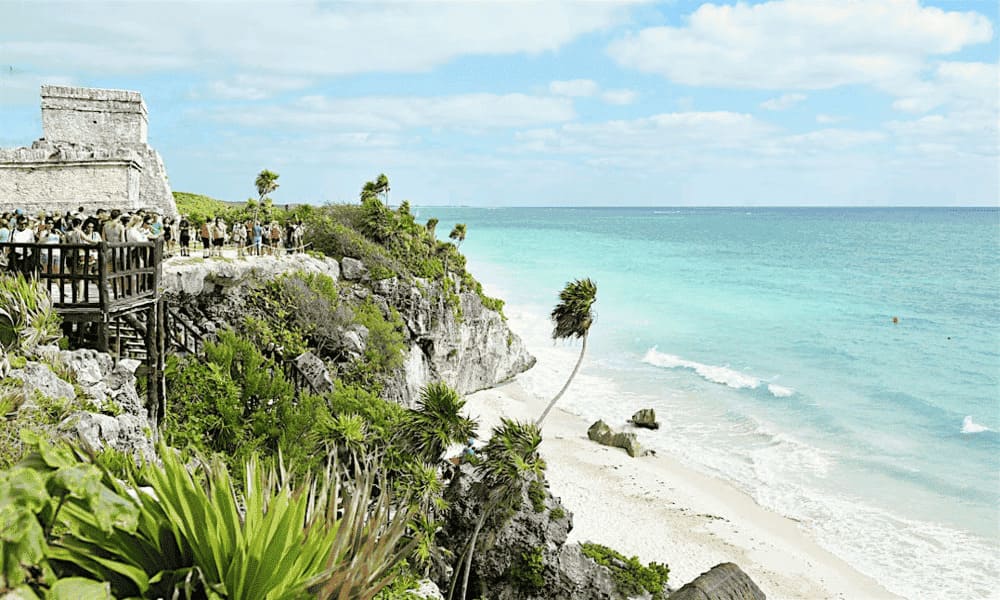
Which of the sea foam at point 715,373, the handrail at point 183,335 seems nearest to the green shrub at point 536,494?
the handrail at point 183,335

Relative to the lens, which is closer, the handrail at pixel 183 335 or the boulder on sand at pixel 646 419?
the handrail at pixel 183 335

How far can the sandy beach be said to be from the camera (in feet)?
61.8

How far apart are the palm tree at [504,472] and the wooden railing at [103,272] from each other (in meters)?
7.01

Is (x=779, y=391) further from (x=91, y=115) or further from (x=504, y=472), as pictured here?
(x=91, y=115)

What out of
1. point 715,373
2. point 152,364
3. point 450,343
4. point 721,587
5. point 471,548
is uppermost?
point 152,364

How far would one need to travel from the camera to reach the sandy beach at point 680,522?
18828 millimetres

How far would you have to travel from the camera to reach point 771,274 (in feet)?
299

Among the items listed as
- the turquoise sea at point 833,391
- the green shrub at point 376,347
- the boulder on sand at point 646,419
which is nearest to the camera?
the turquoise sea at point 833,391

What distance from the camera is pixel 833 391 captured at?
3781 centimetres

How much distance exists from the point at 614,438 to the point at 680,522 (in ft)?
21.1

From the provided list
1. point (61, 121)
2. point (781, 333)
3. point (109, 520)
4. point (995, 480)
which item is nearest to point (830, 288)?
point (781, 333)

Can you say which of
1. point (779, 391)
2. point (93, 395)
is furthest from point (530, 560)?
point (779, 391)

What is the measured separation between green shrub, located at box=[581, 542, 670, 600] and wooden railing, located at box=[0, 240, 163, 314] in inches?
422

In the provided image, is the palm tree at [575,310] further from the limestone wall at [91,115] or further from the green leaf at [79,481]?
the limestone wall at [91,115]
